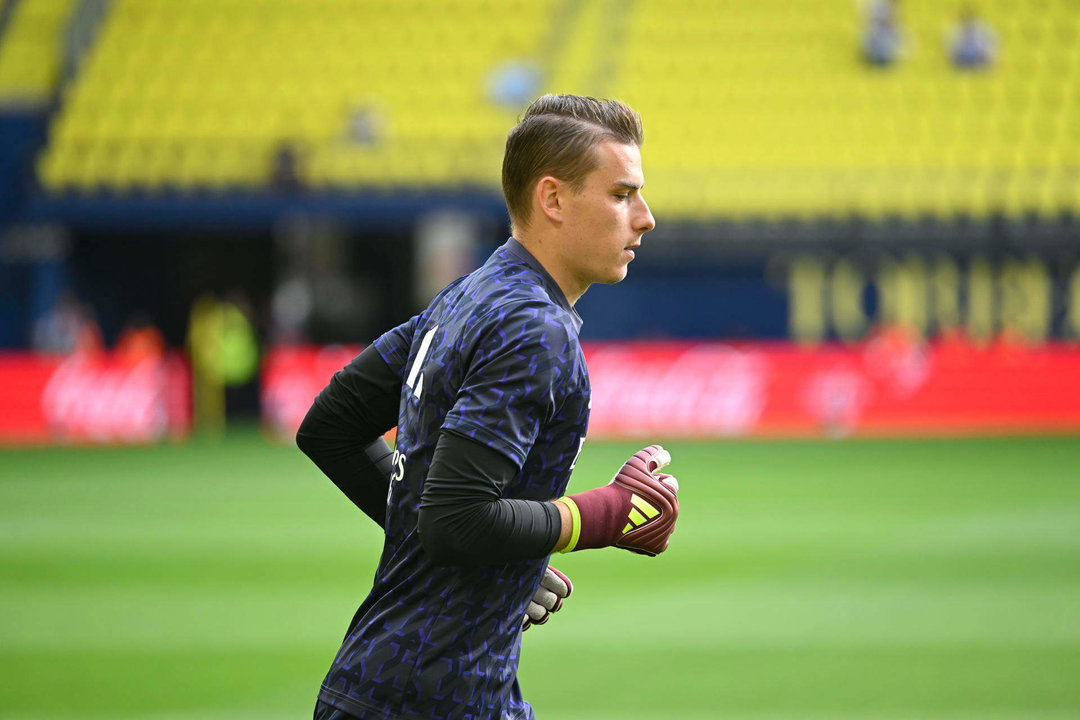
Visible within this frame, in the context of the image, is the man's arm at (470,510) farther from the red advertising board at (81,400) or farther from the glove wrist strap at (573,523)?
the red advertising board at (81,400)

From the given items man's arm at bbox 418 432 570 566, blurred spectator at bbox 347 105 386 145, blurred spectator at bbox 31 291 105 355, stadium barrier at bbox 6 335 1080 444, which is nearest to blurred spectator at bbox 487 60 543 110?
blurred spectator at bbox 347 105 386 145

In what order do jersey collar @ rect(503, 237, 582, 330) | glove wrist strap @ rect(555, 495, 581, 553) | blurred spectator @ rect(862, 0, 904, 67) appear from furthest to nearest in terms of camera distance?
1. blurred spectator @ rect(862, 0, 904, 67)
2. jersey collar @ rect(503, 237, 582, 330)
3. glove wrist strap @ rect(555, 495, 581, 553)

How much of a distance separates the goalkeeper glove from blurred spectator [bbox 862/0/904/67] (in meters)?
26.6

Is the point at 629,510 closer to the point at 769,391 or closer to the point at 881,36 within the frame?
the point at 769,391

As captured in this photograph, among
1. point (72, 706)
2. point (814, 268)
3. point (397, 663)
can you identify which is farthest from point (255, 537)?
point (814, 268)

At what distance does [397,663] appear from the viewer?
2830mm

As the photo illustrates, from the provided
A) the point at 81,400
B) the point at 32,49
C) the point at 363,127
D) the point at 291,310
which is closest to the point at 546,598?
the point at 81,400

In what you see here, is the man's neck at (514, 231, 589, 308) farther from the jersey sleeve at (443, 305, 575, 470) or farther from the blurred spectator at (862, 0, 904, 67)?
the blurred spectator at (862, 0, 904, 67)

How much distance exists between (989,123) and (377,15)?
12458 mm

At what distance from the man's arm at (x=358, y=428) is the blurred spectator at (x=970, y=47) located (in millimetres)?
26746

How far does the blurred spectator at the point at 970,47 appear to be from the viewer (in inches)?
1101

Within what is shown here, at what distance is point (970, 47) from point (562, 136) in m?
27.0

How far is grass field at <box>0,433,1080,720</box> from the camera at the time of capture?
278 inches

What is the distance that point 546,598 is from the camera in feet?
10.1
